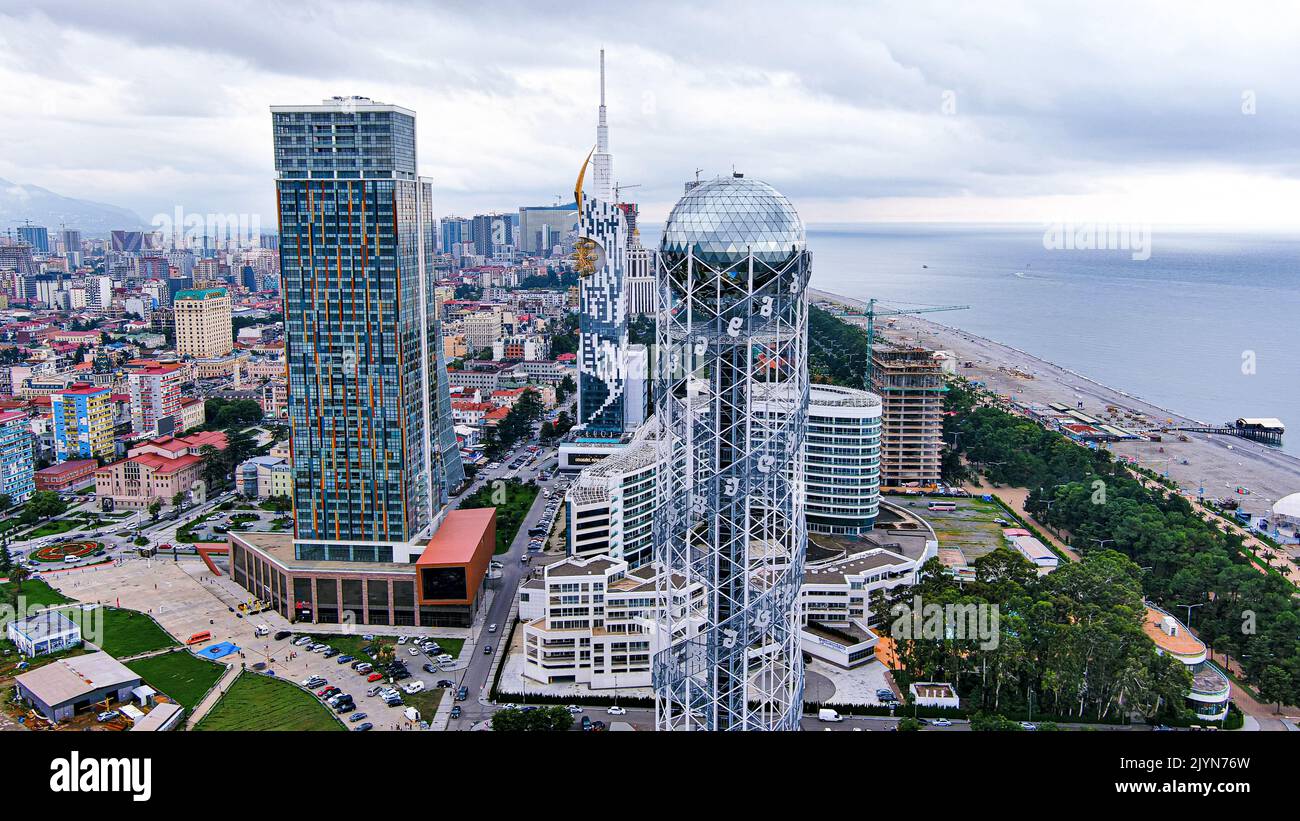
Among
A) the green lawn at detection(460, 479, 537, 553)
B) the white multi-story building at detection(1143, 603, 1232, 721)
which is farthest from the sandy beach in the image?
the green lawn at detection(460, 479, 537, 553)

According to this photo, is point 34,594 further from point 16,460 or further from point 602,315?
point 602,315

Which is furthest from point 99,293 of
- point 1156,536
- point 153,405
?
point 1156,536

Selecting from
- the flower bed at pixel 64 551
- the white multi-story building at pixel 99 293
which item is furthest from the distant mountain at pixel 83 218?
the flower bed at pixel 64 551

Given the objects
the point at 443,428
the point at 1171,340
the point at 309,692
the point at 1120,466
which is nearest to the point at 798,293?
the point at 309,692
